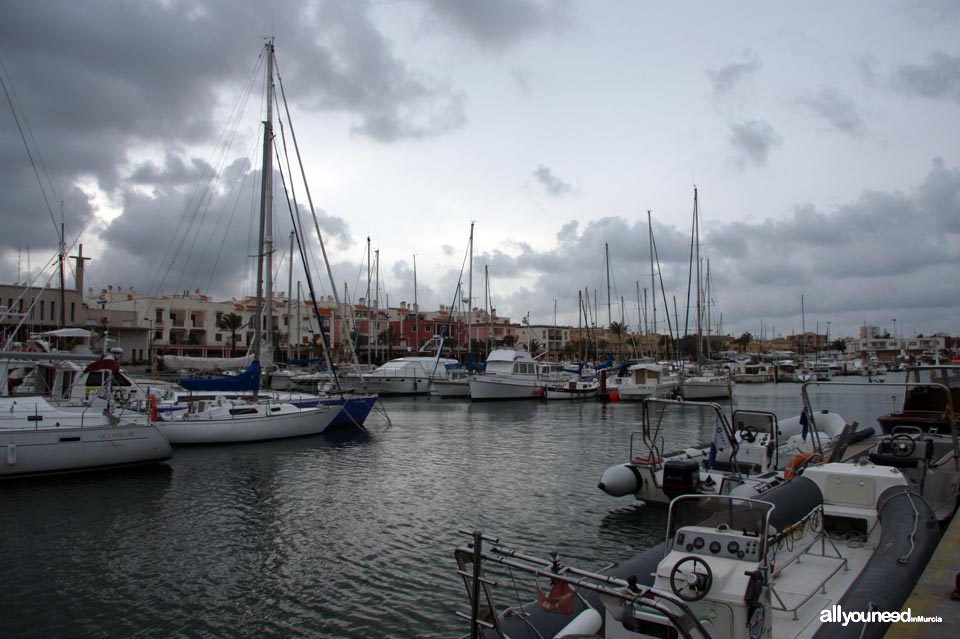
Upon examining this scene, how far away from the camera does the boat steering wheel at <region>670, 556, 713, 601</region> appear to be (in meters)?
5.57

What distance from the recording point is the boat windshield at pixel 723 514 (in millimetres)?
6297

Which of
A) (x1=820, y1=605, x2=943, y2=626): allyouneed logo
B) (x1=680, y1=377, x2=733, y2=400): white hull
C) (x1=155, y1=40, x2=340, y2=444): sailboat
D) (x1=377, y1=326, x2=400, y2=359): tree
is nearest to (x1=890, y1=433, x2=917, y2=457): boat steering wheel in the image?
(x1=820, y1=605, x2=943, y2=626): allyouneed logo

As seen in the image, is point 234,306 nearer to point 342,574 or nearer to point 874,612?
point 342,574

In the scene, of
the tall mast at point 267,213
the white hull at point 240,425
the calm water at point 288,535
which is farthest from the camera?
the tall mast at point 267,213

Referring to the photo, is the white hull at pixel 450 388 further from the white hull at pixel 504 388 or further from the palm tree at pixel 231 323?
the palm tree at pixel 231 323

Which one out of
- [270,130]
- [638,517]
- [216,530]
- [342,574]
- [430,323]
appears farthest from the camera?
[430,323]

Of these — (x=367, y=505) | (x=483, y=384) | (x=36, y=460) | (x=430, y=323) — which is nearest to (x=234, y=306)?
(x=430, y=323)

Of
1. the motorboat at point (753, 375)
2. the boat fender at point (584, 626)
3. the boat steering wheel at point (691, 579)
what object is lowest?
the motorboat at point (753, 375)

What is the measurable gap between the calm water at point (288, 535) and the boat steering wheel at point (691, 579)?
433 cm

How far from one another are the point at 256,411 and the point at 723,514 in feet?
77.4

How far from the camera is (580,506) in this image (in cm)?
1603

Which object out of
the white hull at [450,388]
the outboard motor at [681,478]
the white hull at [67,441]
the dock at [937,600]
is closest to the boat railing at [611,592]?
the dock at [937,600]

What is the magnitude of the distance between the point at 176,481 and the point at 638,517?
45.3ft

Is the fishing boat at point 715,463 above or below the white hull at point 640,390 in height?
above
